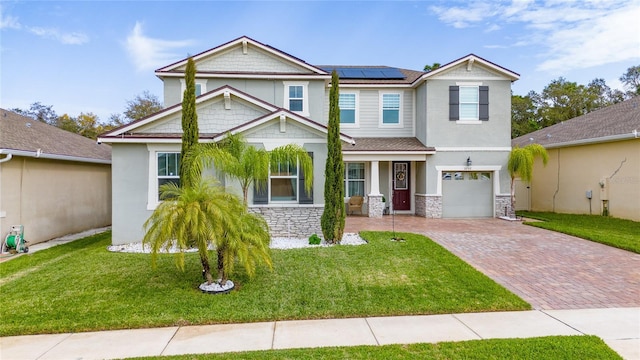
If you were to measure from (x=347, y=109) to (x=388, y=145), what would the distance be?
277 centimetres

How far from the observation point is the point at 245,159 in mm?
9914

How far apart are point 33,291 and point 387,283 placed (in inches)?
283

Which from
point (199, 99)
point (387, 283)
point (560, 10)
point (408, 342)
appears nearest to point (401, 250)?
point (387, 283)

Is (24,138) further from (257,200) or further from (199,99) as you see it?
(257,200)

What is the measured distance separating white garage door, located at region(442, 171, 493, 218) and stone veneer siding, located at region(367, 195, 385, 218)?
2.93m

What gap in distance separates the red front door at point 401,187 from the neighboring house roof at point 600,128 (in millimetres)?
7811

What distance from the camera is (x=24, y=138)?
1199cm

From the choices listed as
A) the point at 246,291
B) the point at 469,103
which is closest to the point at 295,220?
the point at 246,291

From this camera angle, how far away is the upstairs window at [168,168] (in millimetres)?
11141

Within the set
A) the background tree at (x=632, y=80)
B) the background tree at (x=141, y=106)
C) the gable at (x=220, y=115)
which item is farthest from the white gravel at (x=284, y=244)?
the background tree at (x=632, y=80)

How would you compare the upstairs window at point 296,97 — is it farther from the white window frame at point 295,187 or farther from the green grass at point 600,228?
the green grass at point 600,228

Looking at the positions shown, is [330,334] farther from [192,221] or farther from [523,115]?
[523,115]

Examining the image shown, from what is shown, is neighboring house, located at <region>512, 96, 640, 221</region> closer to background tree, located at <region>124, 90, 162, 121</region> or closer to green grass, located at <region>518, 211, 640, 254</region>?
green grass, located at <region>518, 211, 640, 254</region>

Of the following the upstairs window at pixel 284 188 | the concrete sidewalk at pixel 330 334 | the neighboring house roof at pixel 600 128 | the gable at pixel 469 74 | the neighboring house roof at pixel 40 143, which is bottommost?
the concrete sidewalk at pixel 330 334
